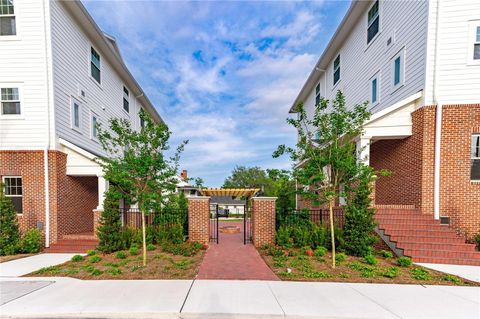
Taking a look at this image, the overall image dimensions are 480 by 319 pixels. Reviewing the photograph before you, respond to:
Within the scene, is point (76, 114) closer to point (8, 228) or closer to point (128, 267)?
point (8, 228)

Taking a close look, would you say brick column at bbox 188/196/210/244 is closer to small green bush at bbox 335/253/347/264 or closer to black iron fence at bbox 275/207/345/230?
black iron fence at bbox 275/207/345/230

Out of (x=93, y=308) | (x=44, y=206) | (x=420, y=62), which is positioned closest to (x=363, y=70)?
(x=420, y=62)

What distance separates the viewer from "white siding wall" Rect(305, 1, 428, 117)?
845 cm

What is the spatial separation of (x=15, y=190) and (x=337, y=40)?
18.2 metres

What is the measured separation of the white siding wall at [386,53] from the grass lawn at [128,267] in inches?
411

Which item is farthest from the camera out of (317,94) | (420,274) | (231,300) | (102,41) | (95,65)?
(317,94)

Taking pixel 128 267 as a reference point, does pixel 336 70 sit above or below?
above

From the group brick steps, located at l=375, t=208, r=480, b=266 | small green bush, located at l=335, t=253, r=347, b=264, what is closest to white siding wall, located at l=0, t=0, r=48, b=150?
small green bush, located at l=335, t=253, r=347, b=264

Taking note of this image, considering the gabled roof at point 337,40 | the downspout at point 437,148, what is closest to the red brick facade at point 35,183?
the gabled roof at point 337,40

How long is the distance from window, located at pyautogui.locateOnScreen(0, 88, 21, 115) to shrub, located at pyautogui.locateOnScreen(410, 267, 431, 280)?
48.1 ft

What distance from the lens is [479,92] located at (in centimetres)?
790

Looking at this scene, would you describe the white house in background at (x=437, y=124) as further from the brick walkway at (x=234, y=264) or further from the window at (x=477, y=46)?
the brick walkway at (x=234, y=264)

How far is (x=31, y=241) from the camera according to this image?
837cm

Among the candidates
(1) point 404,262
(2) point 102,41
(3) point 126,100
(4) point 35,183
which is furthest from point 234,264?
(3) point 126,100
